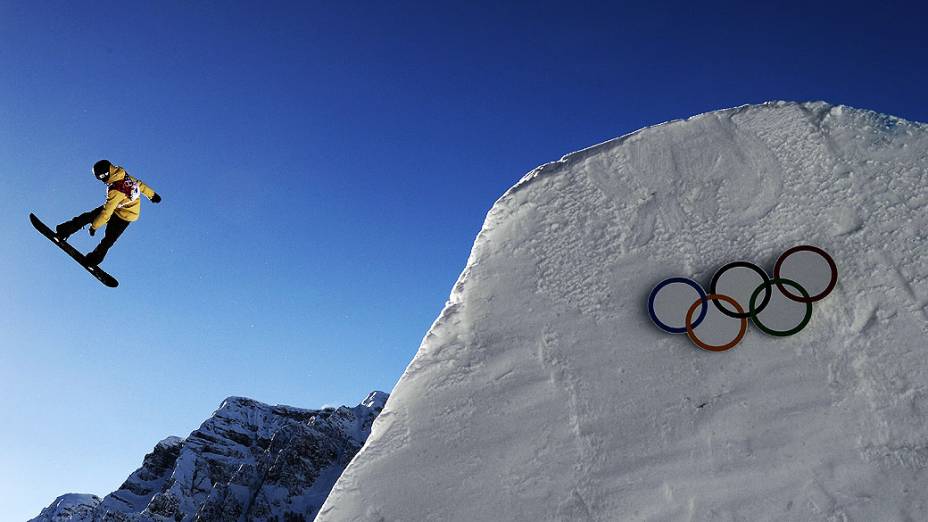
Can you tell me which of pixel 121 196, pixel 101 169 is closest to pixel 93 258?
pixel 121 196

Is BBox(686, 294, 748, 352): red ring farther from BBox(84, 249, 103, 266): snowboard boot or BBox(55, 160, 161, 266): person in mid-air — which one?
BBox(84, 249, 103, 266): snowboard boot

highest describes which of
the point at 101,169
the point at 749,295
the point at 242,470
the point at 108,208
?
the point at 242,470

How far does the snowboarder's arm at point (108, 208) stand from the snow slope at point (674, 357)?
5151mm

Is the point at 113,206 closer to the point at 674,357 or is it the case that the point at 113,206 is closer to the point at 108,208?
the point at 108,208

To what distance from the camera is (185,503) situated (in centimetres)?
6725

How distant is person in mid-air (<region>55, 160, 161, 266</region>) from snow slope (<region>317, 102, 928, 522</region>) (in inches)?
197

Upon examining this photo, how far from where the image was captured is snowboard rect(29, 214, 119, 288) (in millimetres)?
7652

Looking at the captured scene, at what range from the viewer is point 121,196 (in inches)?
275

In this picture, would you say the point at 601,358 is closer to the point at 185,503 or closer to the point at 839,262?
the point at 839,262

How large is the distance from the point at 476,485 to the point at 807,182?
6.19 feet

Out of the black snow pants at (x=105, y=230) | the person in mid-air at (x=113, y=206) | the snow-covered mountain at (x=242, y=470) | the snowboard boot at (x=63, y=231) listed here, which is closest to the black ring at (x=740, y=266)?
the person in mid-air at (x=113, y=206)

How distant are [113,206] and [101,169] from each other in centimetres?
47

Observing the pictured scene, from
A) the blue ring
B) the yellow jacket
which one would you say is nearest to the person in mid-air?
the yellow jacket

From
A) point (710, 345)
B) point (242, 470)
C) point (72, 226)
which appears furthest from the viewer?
point (242, 470)
